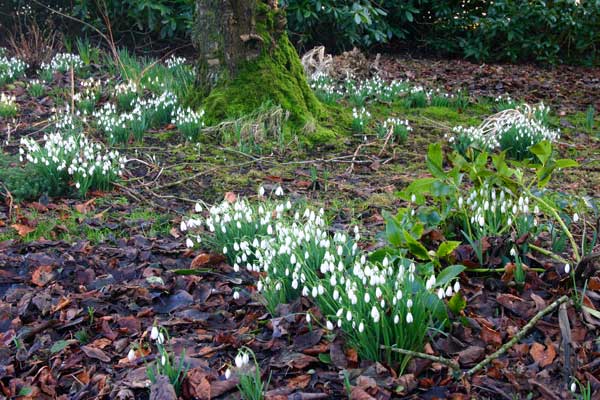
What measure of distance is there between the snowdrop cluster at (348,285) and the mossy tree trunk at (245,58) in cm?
257

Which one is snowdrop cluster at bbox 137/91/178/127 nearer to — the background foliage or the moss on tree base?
the moss on tree base

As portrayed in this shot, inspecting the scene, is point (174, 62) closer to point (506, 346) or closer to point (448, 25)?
point (448, 25)

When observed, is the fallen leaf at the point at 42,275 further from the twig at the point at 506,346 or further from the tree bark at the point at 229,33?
the tree bark at the point at 229,33

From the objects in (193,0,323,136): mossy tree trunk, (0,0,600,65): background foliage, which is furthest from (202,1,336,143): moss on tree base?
(0,0,600,65): background foliage

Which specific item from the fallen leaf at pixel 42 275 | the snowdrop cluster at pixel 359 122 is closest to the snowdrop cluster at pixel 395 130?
the snowdrop cluster at pixel 359 122

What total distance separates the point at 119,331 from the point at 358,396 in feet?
3.49

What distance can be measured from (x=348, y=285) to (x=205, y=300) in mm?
856

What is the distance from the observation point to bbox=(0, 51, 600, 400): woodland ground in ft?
7.02

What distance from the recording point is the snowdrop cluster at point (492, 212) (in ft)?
9.21

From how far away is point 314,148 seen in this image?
208 inches

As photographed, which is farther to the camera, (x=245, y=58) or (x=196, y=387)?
(x=245, y=58)

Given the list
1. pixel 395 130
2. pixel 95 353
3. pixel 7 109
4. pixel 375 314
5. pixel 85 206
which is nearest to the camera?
pixel 375 314

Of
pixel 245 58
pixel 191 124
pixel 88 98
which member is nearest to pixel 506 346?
pixel 191 124

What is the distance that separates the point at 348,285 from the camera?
7.17 feet
